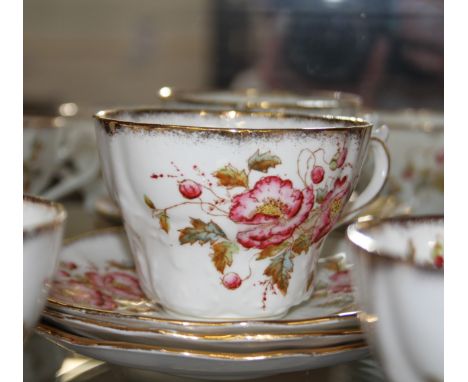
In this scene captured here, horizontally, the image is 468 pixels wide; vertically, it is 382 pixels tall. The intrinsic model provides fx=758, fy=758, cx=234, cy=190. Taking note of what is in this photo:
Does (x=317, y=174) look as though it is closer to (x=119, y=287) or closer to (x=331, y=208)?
(x=331, y=208)

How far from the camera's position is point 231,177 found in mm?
365

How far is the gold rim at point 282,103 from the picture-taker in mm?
536

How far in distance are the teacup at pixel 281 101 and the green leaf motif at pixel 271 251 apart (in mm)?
139

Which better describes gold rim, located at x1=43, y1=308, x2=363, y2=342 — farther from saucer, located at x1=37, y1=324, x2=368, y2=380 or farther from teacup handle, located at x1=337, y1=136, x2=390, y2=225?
teacup handle, located at x1=337, y1=136, x2=390, y2=225

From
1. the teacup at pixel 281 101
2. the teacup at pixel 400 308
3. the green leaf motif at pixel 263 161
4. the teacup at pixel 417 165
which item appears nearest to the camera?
the teacup at pixel 400 308

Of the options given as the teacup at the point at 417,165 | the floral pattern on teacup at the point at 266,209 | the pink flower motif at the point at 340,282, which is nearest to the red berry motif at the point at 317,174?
the floral pattern on teacup at the point at 266,209

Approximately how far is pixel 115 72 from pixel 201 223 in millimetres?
1214

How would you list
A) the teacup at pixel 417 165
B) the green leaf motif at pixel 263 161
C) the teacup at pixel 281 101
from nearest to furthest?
the green leaf motif at pixel 263 161 → the teacup at pixel 281 101 → the teacup at pixel 417 165

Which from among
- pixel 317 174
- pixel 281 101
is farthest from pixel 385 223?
pixel 281 101

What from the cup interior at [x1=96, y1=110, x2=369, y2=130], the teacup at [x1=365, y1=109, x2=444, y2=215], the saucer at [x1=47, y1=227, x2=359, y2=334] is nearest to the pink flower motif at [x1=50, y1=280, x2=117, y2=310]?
the saucer at [x1=47, y1=227, x2=359, y2=334]

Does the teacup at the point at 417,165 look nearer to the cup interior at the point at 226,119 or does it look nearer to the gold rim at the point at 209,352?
the cup interior at the point at 226,119

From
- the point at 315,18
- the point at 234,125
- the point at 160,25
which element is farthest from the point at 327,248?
the point at 160,25
